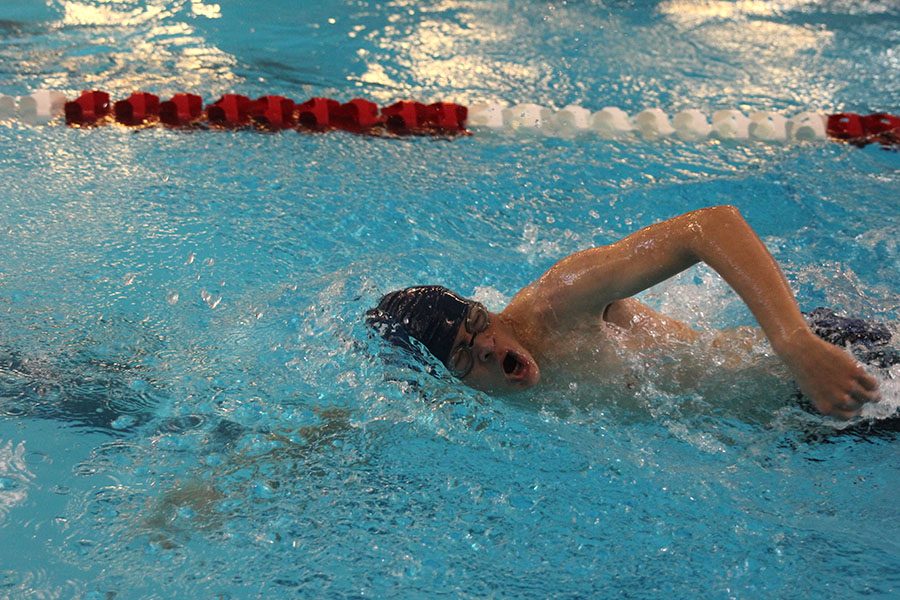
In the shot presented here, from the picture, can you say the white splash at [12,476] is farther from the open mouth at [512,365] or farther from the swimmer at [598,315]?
the open mouth at [512,365]

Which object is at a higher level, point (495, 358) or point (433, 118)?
point (433, 118)

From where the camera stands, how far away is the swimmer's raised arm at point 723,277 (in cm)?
195

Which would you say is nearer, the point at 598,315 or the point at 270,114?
the point at 598,315

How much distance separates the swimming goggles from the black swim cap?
0.5 inches

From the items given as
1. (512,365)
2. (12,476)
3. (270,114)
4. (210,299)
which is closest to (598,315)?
(512,365)

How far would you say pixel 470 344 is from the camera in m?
2.43

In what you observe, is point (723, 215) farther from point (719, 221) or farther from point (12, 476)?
point (12, 476)

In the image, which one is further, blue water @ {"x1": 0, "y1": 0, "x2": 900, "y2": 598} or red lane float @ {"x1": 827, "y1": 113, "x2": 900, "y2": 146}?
red lane float @ {"x1": 827, "y1": 113, "x2": 900, "y2": 146}

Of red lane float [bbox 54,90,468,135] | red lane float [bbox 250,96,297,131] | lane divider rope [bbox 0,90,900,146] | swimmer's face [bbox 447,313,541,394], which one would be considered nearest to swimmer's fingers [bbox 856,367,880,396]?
swimmer's face [bbox 447,313,541,394]

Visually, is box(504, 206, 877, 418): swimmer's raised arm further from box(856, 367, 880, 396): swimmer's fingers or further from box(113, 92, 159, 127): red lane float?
box(113, 92, 159, 127): red lane float

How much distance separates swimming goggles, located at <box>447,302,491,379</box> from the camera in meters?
2.43

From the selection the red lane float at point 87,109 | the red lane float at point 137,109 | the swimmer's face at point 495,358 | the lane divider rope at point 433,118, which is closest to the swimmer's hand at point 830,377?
the swimmer's face at point 495,358

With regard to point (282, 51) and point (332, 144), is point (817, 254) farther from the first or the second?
point (282, 51)

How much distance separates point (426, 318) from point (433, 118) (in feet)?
7.19
